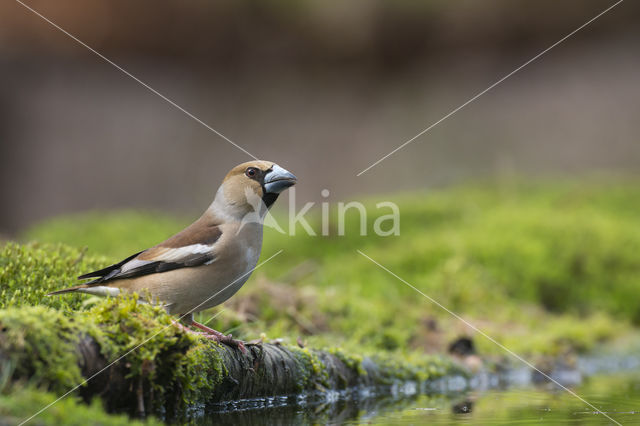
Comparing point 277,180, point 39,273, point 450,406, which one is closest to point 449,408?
point 450,406

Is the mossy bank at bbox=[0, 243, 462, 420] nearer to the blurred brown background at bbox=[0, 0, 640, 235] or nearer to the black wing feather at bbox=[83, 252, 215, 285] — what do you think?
the black wing feather at bbox=[83, 252, 215, 285]

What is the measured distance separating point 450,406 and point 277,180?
203 cm

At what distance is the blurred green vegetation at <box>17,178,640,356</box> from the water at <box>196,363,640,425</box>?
0.83 meters

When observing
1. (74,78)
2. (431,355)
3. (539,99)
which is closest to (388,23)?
(539,99)

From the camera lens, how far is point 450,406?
4852mm

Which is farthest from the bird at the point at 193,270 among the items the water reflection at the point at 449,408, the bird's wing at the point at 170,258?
the water reflection at the point at 449,408

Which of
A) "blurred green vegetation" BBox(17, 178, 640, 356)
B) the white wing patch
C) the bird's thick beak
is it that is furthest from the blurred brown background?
the white wing patch

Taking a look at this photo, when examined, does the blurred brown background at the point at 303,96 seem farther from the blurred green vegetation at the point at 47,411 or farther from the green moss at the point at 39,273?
the blurred green vegetation at the point at 47,411

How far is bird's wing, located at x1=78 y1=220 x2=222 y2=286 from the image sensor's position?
421cm

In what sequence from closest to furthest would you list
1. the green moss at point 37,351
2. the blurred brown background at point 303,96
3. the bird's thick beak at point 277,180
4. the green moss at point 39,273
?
1. the green moss at point 37,351
2. the green moss at point 39,273
3. the bird's thick beak at point 277,180
4. the blurred brown background at point 303,96

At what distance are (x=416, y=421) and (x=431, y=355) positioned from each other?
2541 millimetres

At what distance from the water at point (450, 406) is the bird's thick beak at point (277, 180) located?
1.43 metres

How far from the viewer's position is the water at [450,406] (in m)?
4.09

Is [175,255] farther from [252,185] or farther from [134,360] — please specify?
[134,360]
